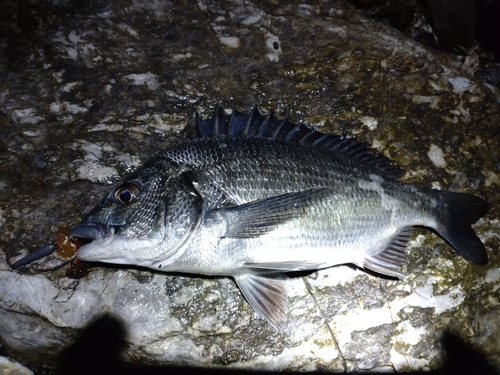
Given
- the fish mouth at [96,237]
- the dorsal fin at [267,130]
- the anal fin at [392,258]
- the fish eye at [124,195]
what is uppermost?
the dorsal fin at [267,130]

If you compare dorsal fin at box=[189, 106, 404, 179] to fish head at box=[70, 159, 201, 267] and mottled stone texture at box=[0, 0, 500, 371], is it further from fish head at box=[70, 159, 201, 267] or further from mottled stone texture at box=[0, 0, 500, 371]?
fish head at box=[70, 159, 201, 267]

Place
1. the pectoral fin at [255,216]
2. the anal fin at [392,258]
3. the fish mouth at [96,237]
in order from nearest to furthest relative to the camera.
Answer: the fish mouth at [96,237]
the pectoral fin at [255,216]
the anal fin at [392,258]

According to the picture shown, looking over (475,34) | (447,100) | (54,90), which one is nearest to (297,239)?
(447,100)

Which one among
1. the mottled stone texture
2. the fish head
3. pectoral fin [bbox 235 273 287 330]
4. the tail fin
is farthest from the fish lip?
the tail fin

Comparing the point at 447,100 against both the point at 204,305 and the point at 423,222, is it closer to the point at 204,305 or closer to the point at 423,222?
the point at 423,222

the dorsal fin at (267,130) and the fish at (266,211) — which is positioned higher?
the dorsal fin at (267,130)

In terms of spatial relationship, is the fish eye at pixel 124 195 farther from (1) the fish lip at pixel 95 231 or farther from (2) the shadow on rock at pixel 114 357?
(2) the shadow on rock at pixel 114 357

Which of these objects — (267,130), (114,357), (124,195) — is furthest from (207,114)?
(114,357)

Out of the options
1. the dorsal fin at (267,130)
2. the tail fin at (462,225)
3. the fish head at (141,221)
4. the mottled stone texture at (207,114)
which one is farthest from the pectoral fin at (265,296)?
the tail fin at (462,225)

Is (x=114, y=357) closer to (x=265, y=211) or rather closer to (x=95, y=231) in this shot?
(x=95, y=231)
